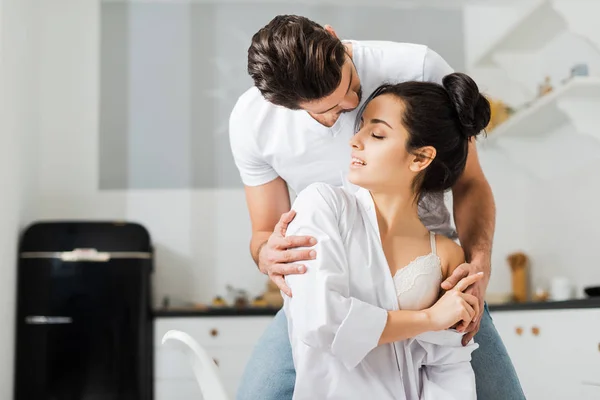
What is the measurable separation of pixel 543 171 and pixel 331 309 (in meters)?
3.27

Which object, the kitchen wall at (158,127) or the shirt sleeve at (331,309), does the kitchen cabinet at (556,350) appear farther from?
the shirt sleeve at (331,309)

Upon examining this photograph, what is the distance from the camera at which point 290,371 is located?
1795mm

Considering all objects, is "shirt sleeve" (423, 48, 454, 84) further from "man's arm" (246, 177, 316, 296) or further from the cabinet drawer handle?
the cabinet drawer handle

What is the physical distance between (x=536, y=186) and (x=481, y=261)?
9.68ft

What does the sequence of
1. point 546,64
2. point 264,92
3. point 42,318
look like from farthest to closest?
point 546,64, point 42,318, point 264,92

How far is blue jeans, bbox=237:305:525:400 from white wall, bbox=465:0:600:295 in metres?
2.12

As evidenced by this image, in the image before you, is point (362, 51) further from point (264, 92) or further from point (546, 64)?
point (546, 64)

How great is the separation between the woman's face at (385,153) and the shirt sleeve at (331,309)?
169mm

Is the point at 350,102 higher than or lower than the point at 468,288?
higher

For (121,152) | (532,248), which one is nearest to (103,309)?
(121,152)

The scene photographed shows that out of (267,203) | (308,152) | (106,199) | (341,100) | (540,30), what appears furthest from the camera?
(106,199)

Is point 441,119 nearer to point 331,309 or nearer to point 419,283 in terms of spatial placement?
point 419,283

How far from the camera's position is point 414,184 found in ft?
5.70

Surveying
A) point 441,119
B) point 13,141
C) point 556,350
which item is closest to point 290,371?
point 441,119
